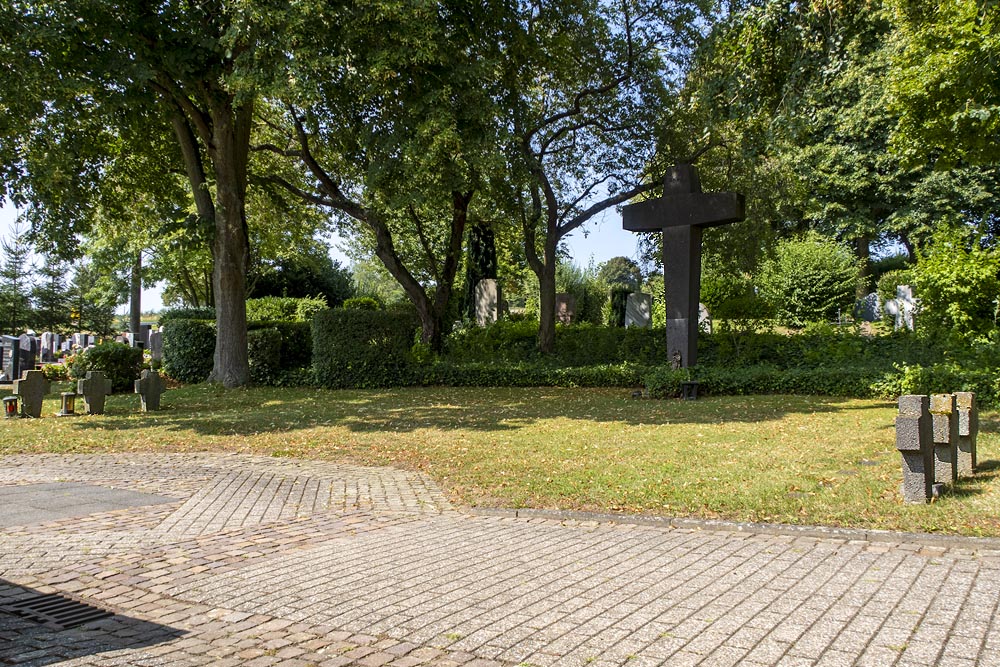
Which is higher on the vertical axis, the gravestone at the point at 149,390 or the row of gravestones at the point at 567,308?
the row of gravestones at the point at 567,308

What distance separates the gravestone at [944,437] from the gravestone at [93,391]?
44.8 ft

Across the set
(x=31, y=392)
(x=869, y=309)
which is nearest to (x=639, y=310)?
(x=869, y=309)

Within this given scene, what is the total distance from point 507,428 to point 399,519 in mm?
5320

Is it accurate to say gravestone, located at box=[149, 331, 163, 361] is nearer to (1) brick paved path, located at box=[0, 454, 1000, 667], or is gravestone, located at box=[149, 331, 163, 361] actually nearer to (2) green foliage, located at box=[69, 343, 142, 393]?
(2) green foliage, located at box=[69, 343, 142, 393]

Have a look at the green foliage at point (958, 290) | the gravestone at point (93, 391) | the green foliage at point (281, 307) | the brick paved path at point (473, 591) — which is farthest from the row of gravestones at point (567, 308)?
the brick paved path at point (473, 591)

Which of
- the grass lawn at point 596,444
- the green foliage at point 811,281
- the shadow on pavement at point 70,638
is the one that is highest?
the green foliage at point 811,281

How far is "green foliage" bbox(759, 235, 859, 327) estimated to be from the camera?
34.0m

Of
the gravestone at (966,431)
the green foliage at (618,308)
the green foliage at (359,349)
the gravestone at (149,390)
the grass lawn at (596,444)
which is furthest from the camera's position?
the green foliage at (618,308)

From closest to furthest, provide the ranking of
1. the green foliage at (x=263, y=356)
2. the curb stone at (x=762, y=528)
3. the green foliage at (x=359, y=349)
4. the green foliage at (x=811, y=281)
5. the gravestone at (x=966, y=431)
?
1. the curb stone at (x=762, y=528)
2. the gravestone at (x=966, y=431)
3. the green foliage at (x=359, y=349)
4. the green foliage at (x=263, y=356)
5. the green foliage at (x=811, y=281)

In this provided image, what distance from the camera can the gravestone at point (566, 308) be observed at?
3008 cm

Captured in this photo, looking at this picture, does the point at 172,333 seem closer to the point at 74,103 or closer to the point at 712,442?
the point at 74,103

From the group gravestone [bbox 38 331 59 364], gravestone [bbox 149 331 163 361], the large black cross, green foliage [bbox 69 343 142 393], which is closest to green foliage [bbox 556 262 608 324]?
the large black cross

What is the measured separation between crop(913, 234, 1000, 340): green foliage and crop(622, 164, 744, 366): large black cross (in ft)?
15.9

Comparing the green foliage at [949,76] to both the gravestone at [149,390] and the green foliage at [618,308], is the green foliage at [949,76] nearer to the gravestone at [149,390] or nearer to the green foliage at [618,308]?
the gravestone at [149,390]
